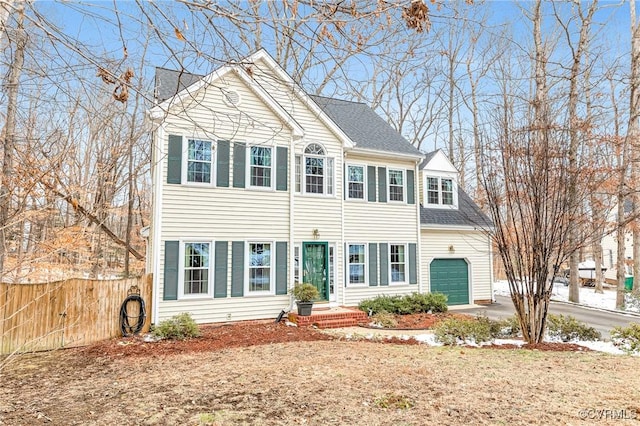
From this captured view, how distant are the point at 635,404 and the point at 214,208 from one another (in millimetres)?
9606

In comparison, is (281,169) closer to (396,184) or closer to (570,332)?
(396,184)

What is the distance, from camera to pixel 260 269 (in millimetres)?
11516

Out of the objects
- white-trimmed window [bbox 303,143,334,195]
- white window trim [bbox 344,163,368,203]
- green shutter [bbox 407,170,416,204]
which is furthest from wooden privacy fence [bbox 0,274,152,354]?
green shutter [bbox 407,170,416,204]

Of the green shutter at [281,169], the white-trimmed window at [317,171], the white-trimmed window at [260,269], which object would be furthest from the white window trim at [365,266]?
the green shutter at [281,169]

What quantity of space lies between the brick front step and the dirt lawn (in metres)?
2.74

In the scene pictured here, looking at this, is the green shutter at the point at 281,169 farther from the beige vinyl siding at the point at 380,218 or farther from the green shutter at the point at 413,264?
the green shutter at the point at 413,264

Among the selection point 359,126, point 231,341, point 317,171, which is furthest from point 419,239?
point 231,341

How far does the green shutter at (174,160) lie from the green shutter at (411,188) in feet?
26.7

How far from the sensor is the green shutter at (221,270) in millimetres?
10797

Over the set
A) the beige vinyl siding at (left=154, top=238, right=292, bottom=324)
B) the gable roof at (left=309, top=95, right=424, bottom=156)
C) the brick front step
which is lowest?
the brick front step

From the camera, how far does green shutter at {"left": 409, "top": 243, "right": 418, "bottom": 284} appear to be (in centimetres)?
1415

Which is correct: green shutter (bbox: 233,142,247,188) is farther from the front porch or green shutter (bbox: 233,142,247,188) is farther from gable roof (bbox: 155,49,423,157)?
the front porch

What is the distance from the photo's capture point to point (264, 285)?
11516mm

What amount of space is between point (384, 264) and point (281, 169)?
499 centimetres
